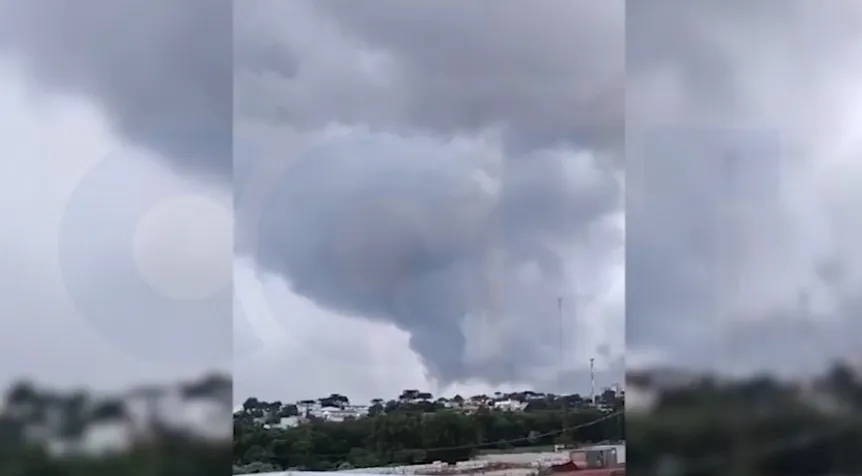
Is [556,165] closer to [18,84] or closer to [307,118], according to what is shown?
[307,118]

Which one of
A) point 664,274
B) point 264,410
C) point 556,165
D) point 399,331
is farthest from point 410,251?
point 664,274

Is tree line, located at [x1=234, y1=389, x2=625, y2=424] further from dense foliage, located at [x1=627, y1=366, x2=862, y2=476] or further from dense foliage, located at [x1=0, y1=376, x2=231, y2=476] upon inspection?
dense foliage, located at [x1=0, y1=376, x2=231, y2=476]

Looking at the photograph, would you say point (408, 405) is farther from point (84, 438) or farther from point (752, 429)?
point (84, 438)

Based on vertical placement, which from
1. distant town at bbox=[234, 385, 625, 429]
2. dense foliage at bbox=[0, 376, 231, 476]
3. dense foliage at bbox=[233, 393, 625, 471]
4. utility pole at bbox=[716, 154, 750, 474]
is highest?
utility pole at bbox=[716, 154, 750, 474]

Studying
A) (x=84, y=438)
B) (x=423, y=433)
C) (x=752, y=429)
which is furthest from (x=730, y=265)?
(x=423, y=433)

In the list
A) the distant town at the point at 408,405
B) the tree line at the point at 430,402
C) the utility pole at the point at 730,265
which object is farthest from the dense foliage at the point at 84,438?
the utility pole at the point at 730,265

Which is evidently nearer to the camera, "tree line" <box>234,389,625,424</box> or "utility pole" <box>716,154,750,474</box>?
"utility pole" <box>716,154,750,474</box>

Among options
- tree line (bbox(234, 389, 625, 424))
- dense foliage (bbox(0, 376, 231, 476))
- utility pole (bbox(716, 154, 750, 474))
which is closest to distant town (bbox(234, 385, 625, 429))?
tree line (bbox(234, 389, 625, 424))
